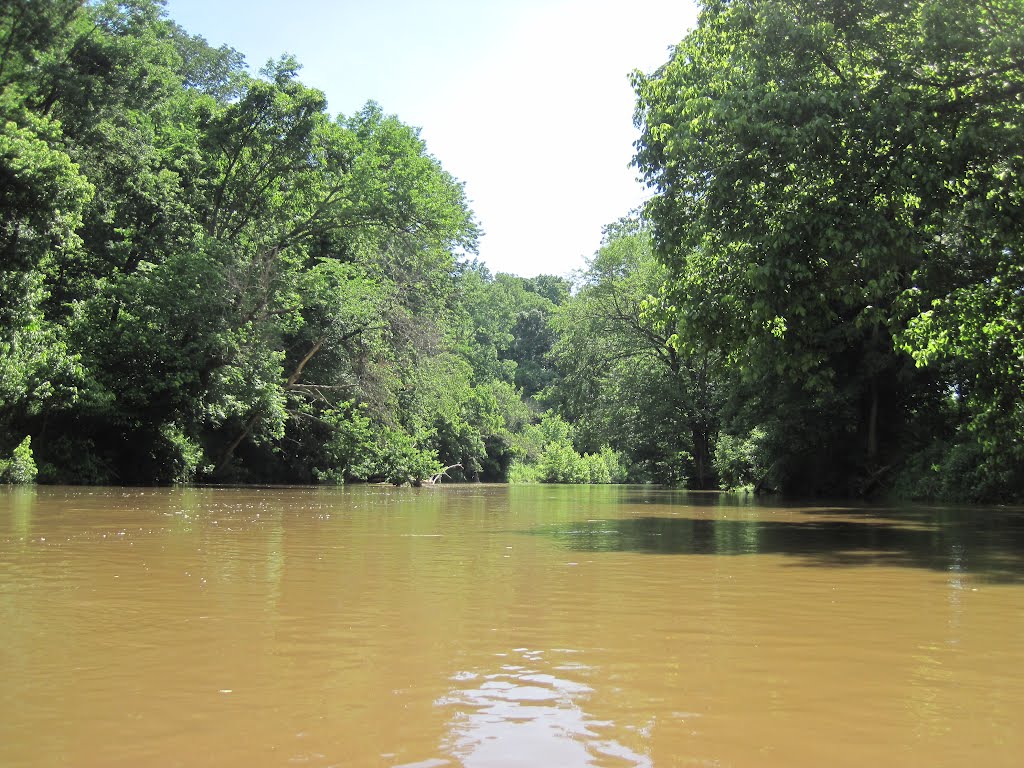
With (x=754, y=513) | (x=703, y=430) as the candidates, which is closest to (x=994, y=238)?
(x=754, y=513)

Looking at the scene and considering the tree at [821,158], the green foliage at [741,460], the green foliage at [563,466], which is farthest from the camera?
the green foliage at [563,466]

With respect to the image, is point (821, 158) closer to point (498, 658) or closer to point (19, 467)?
point (498, 658)

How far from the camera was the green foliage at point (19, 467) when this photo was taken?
78.4ft

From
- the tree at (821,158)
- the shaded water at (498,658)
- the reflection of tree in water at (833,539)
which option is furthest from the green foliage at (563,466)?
the shaded water at (498,658)

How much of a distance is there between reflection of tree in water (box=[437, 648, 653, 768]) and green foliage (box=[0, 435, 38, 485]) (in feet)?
78.9

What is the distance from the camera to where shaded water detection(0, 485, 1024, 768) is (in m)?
2.89

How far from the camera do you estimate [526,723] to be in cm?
310

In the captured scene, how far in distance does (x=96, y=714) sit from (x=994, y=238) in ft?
51.5

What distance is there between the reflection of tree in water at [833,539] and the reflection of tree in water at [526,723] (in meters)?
5.20

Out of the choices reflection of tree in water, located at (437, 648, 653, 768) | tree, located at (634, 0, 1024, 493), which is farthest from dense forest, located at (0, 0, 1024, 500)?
reflection of tree in water, located at (437, 648, 653, 768)

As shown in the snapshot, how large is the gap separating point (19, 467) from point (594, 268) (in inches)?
1136

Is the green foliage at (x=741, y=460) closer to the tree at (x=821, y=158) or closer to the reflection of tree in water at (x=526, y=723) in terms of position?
the tree at (x=821, y=158)

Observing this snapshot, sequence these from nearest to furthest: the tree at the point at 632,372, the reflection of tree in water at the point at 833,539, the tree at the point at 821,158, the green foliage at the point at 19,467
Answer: the reflection of tree in water at the point at 833,539 → the tree at the point at 821,158 → the green foliage at the point at 19,467 → the tree at the point at 632,372

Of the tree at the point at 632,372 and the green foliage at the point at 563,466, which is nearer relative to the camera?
the tree at the point at 632,372
